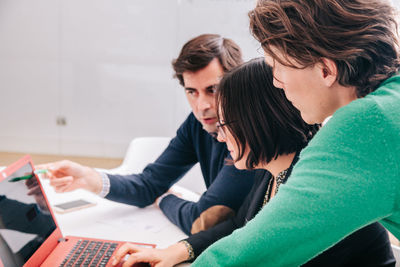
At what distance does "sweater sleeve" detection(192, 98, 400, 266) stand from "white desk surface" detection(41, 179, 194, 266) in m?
0.68

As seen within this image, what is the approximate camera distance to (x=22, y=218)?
102cm

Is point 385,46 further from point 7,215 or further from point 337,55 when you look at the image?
point 7,215

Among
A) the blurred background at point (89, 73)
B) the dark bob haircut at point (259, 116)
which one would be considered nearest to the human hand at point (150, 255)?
the dark bob haircut at point (259, 116)

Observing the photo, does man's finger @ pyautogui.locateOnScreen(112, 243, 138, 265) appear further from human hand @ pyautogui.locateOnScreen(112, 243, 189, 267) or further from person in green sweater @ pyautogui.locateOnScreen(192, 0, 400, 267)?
person in green sweater @ pyautogui.locateOnScreen(192, 0, 400, 267)

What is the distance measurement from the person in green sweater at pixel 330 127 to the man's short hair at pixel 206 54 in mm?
770

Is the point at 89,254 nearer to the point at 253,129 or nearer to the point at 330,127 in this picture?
the point at 253,129

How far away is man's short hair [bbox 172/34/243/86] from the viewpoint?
1.55m

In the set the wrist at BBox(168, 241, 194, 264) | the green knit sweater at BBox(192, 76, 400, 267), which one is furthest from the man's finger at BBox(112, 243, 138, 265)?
the green knit sweater at BBox(192, 76, 400, 267)

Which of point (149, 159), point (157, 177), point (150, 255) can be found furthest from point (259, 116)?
point (149, 159)

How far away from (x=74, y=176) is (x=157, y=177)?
1.13ft

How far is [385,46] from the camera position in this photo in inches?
27.1

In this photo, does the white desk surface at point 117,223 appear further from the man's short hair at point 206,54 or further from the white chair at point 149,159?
the man's short hair at point 206,54

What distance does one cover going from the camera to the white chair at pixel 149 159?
207 centimetres

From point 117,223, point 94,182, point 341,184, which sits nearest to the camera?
point 341,184
